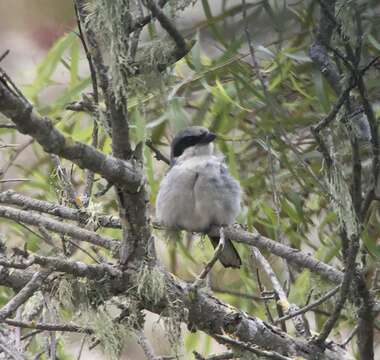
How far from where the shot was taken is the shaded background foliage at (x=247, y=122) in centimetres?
189

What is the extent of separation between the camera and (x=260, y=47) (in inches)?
75.5

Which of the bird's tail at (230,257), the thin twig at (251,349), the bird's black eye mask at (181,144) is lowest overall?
the thin twig at (251,349)

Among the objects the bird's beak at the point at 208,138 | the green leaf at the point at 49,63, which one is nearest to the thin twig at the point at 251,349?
the bird's beak at the point at 208,138

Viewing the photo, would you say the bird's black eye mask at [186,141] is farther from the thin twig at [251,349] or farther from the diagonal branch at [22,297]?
the diagonal branch at [22,297]

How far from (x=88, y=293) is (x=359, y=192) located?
0.48 metres

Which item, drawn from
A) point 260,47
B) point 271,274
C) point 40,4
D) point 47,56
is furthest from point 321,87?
point 47,56

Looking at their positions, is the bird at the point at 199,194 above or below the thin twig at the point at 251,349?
above

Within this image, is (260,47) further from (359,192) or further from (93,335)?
(93,335)

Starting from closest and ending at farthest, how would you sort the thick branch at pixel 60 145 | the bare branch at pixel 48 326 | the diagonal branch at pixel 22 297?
the thick branch at pixel 60 145 → the diagonal branch at pixel 22 297 → the bare branch at pixel 48 326

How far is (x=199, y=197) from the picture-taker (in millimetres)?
2178

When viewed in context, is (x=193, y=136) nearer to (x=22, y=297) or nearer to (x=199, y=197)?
(x=199, y=197)

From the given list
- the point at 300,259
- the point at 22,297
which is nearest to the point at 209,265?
the point at 22,297

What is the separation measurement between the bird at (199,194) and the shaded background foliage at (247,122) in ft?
0.23

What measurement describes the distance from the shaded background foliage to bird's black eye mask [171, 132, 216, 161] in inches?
1.7
